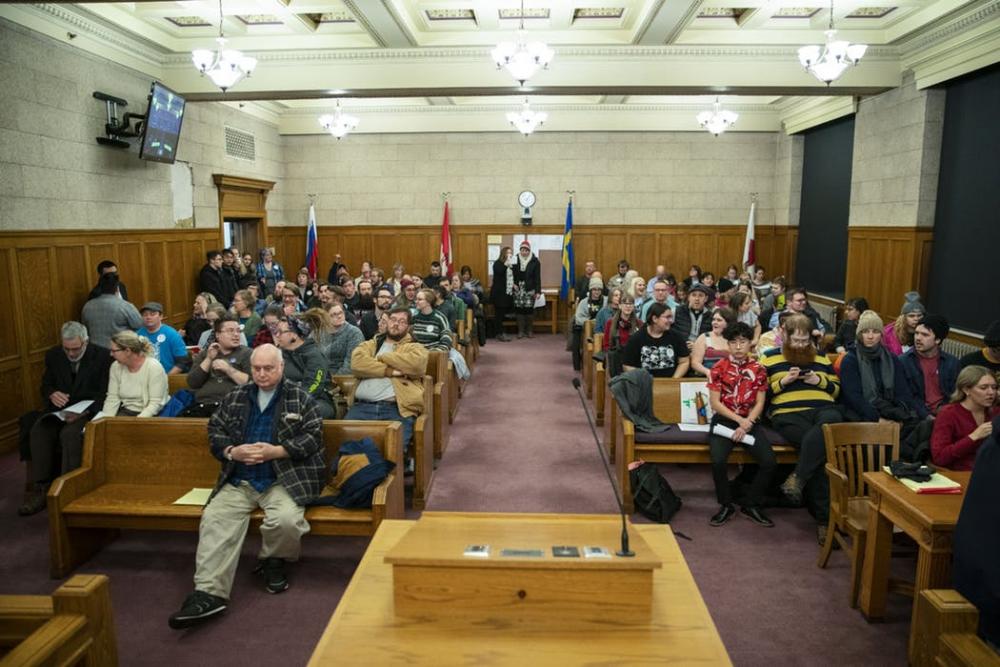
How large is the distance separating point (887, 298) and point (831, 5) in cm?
353

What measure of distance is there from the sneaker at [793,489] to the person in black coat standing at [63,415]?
4.79 meters

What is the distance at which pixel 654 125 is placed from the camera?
12.5 m

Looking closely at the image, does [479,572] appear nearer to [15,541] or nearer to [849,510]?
[849,510]

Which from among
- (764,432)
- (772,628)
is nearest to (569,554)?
(772,628)

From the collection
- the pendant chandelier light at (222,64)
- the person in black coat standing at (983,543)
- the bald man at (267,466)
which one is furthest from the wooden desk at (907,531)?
the pendant chandelier light at (222,64)

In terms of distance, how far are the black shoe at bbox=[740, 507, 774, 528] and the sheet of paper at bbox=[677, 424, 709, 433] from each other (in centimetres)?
60

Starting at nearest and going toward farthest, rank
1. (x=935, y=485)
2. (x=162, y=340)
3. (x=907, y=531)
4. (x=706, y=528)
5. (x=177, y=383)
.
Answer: (x=907, y=531) < (x=935, y=485) < (x=706, y=528) < (x=177, y=383) < (x=162, y=340)

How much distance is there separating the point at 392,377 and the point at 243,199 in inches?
288

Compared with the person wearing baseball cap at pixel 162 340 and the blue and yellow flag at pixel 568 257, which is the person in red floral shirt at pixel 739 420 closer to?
the person wearing baseball cap at pixel 162 340

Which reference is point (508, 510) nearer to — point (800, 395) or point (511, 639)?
point (800, 395)

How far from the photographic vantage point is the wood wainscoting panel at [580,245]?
12.9 metres

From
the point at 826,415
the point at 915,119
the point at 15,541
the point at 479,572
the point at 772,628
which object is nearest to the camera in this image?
the point at 479,572

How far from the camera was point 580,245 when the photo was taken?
13016mm

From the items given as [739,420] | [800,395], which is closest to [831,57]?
[800,395]
